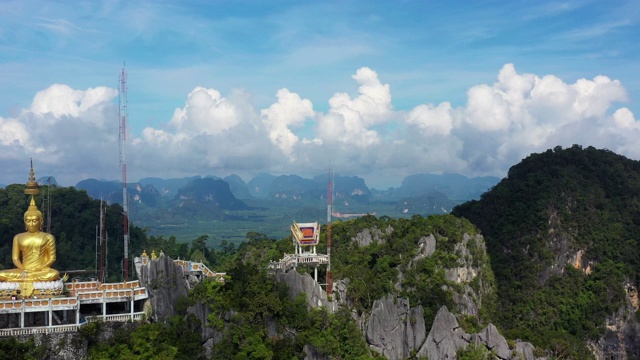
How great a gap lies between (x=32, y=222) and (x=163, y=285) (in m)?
6.26

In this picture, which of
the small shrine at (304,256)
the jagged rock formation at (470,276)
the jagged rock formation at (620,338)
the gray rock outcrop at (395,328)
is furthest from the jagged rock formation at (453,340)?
the jagged rock formation at (620,338)

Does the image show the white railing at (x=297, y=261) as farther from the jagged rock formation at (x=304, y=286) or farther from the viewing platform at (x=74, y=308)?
the viewing platform at (x=74, y=308)

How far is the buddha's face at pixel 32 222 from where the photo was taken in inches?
1032

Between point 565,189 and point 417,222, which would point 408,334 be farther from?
point 565,189

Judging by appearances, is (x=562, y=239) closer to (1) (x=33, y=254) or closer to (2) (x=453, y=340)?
(2) (x=453, y=340)

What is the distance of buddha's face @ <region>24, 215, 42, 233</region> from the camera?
26211 mm

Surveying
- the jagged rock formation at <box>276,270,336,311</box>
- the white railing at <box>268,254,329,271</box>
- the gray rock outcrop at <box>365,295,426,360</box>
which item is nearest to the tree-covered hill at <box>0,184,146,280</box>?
the white railing at <box>268,254,329,271</box>

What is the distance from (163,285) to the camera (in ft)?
90.6

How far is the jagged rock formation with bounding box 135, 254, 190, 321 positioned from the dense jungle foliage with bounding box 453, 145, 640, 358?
81.8ft

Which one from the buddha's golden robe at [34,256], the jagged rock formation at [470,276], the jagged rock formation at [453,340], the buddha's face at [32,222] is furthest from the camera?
the jagged rock formation at [470,276]

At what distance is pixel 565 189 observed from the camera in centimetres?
5250

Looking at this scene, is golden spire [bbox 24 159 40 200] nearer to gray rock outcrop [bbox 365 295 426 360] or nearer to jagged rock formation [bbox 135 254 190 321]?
jagged rock formation [bbox 135 254 190 321]

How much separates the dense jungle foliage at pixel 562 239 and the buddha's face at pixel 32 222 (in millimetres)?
31112

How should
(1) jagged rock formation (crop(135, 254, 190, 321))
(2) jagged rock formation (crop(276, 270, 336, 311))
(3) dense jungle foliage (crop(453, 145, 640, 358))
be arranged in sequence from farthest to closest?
(3) dense jungle foliage (crop(453, 145, 640, 358))
(2) jagged rock formation (crop(276, 270, 336, 311))
(1) jagged rock formation (crop(135, 254, 190, 321))
